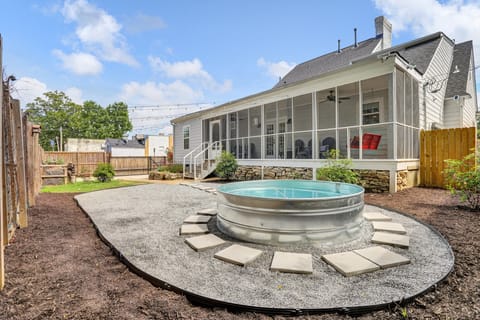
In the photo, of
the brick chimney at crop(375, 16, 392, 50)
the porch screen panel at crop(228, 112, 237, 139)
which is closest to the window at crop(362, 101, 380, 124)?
the brick chimney at crop(375, 16, 392, 50)

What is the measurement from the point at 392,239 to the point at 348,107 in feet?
25.2

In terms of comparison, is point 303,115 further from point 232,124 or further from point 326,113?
point 232,124

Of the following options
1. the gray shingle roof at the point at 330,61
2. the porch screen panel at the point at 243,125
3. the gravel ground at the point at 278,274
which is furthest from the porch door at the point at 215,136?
the gravel ground at the point at 278,274

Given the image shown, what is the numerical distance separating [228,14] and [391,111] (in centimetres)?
708

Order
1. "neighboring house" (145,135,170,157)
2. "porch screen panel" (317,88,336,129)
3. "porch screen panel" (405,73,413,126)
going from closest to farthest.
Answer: "porch screen panel" (405,73,413,126), "porch screen panel" (317,88,336,129), "neighboring house" (145,135,170,157)

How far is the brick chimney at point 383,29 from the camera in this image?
1245cm

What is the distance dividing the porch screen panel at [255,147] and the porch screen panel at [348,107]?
341 cm

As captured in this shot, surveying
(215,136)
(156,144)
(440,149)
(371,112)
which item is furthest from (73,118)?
(440,149)

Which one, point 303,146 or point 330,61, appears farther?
point 330,61

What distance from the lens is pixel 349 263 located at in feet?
8.24

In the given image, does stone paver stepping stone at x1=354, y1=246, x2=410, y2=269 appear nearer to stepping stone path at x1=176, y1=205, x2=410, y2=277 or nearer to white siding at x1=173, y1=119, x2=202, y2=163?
stepping stone path at x1=176, y1=205, x2=410, y2=277

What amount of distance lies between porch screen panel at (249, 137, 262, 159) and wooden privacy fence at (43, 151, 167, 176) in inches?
376

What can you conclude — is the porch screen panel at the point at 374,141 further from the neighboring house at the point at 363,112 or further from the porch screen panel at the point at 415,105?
the porch screen panel at the point at 415,105

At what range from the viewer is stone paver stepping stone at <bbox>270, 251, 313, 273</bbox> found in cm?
240
